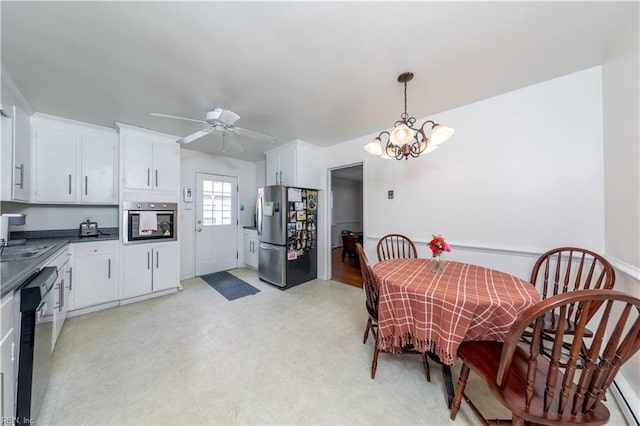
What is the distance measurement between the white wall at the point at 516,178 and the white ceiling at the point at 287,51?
0.23 metres

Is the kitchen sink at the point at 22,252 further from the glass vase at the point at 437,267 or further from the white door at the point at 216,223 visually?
the glass vase at the point at 437,267

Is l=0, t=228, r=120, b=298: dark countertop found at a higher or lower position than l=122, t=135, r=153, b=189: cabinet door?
lower

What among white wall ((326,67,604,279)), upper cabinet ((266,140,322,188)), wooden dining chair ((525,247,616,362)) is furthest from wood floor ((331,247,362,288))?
wooden dining chair ((525,247,616,362))

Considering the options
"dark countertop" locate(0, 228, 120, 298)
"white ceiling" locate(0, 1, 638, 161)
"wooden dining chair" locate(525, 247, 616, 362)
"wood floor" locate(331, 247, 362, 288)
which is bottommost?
"wood floor" locate(331, 247, 362, 288)

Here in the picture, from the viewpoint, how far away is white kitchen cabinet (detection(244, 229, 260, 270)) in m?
4.38

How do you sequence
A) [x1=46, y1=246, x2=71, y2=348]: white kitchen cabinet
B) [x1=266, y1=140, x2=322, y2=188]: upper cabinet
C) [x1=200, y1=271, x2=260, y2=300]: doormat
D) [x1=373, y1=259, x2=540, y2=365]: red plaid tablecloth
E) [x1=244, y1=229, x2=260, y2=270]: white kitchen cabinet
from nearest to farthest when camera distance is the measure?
[x1=373, y1=259, x2=540, y2=365]: red plaid tablecloth, [x1=46, y1=246, x2=71, y2=348]: white kitchen cabinet, [x1=200, y1=271, x2=260, y2=300]: doormat, [x1=266, y1=140, x2=322, y2=188]: upper cabinet, [x1=244, y1=229, x2=260, y2=270]: white kitchen cabinet

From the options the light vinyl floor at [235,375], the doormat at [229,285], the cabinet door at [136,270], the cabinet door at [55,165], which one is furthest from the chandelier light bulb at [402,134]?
→ the cabinet door at [55,165]

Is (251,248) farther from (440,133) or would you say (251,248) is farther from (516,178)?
(516,178)

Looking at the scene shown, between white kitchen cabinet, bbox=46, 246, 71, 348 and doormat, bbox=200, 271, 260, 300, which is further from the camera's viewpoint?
doormat, bbox=200, 271, 260, 300

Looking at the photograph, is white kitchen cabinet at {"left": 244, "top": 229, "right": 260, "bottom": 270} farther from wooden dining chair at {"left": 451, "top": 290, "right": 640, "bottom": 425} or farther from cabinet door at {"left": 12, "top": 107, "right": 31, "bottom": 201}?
wooden dining chair at {"left": 451, "top": 290, "right": 640, "bottom": 425}

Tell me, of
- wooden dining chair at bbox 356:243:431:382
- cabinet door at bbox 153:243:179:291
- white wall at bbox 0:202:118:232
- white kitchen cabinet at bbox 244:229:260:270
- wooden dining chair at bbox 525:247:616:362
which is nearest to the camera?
wooden dining chair at bbox 356:243:431:382

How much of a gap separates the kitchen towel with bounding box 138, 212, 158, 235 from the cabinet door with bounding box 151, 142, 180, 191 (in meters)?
0.39

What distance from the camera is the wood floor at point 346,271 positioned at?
3836 mm

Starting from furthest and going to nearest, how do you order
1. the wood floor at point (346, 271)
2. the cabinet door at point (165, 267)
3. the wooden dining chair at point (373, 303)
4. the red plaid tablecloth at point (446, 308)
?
the wood floor at point (346, 271)
the cabinet door at point (165, 267)
the wooden dining chair at point (373, 303)
the red plaid tablecloth at point (446, 308)
